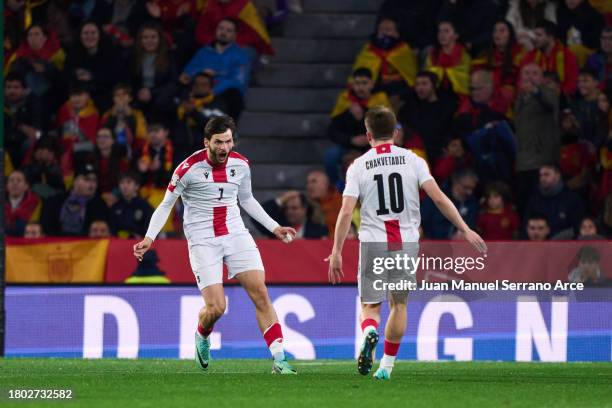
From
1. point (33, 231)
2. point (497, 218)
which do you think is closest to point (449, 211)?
point (497, 218)

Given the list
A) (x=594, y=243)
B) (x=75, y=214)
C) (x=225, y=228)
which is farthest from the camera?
(x=75, y=214)

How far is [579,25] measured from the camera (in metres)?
19.2

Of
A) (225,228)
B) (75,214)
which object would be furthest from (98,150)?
(225,228)

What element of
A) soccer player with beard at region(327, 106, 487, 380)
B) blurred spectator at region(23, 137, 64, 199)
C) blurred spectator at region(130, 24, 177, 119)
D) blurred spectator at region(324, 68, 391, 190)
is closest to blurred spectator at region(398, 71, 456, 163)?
blurred spectator at region(324, 68, 391, 190)

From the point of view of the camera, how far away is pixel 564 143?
18078 millimetres

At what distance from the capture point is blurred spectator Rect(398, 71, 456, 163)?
726 inches

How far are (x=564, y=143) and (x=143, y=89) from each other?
5282 mm

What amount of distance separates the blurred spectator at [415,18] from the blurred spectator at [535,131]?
1901mm

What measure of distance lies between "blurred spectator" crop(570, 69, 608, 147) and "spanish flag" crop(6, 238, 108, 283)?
575cm

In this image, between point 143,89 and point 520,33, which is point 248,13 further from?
point 520,33

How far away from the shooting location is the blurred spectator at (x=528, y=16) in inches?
758

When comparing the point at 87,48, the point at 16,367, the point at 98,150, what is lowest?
the point at 16,367

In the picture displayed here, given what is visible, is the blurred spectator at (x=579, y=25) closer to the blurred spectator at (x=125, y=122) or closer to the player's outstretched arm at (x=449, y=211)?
the blurred spectator at (x=125, y=122)

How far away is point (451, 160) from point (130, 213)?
3.78 m
